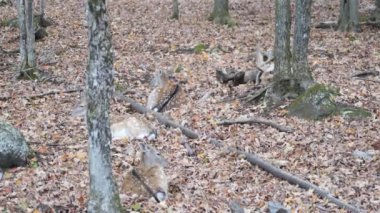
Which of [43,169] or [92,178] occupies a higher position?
[92,178]

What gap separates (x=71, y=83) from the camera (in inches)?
551

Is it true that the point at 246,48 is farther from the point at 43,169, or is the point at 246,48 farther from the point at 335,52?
the point at 43,169

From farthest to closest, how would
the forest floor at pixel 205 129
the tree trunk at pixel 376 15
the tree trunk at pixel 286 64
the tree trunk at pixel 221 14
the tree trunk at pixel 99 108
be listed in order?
the tree trunk at pixel 221 14
the tree trunk at pixel 376 15
the tree trunk at pixel 286 64
the forest floor at pixel 205 129
the tree trunk at pixel 99 108

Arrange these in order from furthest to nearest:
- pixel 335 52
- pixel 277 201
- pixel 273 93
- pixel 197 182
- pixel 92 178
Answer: pixel 335 52
pixel 273 93
pixel 197 182
pixel 277 201
pixel 92 178

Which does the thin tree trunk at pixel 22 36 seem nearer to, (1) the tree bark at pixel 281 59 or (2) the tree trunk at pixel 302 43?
(1) the tree bark at pixel 281 59

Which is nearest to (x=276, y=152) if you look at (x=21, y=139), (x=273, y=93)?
(x=273, y=93)

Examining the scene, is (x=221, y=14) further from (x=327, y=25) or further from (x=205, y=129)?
(x=205, y=129)

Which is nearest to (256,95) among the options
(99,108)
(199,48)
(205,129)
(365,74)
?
(205,129)

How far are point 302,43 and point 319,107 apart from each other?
151 centimetres

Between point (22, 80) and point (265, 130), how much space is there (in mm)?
7584

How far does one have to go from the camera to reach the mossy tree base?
1068 cm

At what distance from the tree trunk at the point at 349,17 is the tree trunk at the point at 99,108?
13.9m

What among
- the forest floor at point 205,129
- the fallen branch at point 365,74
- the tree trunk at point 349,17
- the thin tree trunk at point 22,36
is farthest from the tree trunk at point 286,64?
the tree trunk at point 349,17

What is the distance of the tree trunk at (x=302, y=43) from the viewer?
36.2 ft
